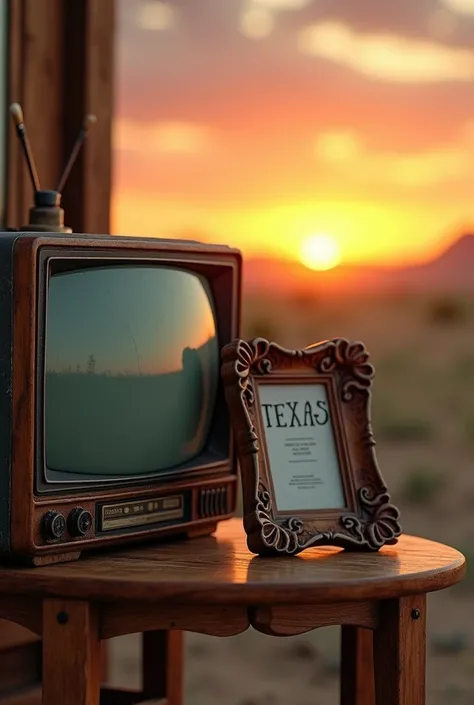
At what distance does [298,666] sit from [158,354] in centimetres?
369

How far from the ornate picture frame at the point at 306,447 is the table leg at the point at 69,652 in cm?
31

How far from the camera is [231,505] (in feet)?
7.93

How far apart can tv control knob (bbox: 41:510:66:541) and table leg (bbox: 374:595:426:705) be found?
1.52ft

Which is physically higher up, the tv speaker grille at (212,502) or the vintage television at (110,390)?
the vintage television at (110,390)

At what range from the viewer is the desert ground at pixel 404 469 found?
5.48m

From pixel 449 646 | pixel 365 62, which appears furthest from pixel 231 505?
pixel 365 62

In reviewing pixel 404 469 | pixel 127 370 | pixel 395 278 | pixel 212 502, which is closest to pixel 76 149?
pixel 127 370

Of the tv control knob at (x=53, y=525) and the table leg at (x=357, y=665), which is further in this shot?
the table leg at (x=357, y=665)

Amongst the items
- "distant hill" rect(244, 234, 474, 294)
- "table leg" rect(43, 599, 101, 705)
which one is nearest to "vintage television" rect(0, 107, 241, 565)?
"table leg" rect(43, 599, 101, 705)

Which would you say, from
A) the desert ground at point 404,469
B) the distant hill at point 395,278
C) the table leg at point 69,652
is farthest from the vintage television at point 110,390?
the distant hill at point 395,278

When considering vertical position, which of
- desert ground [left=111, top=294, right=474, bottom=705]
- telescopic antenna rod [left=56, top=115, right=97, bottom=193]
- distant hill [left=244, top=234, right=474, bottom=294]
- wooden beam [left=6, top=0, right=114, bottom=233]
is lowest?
desert ground [left=111, top=294, right=474, bottom=705]

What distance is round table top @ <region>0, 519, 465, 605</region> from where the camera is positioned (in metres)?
1.92

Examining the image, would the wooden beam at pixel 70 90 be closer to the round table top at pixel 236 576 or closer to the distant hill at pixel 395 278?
the round table top at pixel 236 576

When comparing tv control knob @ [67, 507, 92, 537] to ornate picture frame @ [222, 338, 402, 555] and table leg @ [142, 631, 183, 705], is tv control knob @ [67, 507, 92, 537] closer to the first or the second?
ornate picture frame @ [222, 338, 402, 555]
